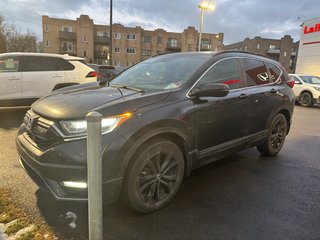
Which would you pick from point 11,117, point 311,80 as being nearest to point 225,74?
point 11,117

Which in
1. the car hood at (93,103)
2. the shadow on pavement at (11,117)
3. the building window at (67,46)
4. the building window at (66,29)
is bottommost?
the shadow on pavement at (11,117)

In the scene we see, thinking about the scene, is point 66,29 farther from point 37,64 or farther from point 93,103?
point 93,103

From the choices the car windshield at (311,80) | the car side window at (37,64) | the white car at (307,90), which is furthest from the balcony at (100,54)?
the car side window at (37,64)

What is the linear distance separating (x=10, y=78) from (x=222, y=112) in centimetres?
620

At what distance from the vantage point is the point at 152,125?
277cm

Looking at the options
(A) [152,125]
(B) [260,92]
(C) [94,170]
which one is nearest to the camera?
(C) [94,170]

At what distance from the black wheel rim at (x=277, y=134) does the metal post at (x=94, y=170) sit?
3.72 metres

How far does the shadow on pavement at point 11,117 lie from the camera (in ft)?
21.7

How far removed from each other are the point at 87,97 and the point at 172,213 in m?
1.59

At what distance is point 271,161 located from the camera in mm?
4805

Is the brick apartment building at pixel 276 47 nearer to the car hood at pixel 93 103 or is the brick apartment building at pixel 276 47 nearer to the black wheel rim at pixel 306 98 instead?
the black wheel rim at pixel 306 98

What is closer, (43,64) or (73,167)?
(73,167)

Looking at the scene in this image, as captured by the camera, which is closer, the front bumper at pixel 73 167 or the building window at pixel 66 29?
the front bumper at pixel 73 167

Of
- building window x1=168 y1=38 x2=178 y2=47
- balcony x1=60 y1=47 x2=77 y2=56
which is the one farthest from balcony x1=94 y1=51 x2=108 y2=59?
building window x1=168 y1=38 x2=178 y2=47
